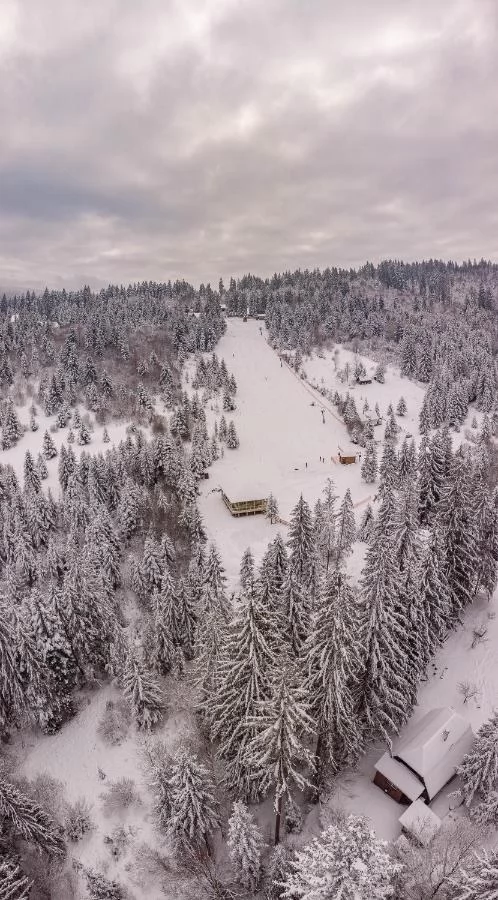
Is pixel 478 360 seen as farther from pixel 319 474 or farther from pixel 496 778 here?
pixel 496 778

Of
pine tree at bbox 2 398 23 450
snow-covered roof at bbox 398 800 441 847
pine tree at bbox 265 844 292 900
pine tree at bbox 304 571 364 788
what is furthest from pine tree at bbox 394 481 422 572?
pine tree at bbox 2 398 23 450

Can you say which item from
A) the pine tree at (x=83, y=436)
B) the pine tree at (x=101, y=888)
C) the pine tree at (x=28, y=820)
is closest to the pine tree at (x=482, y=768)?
the pine tree at (x=101, y=888)

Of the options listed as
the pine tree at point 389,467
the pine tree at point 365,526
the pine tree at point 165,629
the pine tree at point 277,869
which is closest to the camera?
the pine tree at point 277,869

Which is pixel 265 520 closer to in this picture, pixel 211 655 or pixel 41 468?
pixel 211 655

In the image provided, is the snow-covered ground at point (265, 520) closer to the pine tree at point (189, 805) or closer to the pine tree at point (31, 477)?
the pine tree at point (189, 805)

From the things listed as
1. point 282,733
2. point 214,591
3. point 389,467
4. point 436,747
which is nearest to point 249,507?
point 389,467

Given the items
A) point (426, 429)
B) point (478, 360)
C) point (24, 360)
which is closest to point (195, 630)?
point (426, 429)
